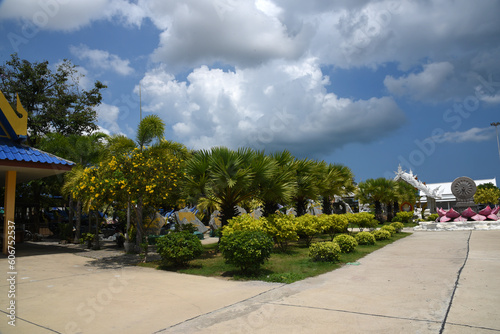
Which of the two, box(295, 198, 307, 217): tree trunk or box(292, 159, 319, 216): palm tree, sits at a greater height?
box(292, 159, 319, 216): palm tree

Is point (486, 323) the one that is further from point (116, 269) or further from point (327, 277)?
point (116, 269)

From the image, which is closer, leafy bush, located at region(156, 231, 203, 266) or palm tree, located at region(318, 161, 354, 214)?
leafy bush, located at region(156, 231, 203, 266)

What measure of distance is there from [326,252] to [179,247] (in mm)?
4354

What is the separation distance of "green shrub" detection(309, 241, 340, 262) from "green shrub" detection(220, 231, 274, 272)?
240cm

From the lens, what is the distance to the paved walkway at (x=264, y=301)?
487 cm

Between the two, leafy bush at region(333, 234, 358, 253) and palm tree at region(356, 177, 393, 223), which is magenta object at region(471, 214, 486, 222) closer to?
palm tree at region(356, 177, 393, 223)

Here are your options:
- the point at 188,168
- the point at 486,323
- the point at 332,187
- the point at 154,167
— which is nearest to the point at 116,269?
the point at 154,167

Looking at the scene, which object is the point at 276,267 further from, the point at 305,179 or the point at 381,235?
the point at 381,235

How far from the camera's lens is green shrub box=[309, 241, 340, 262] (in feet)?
34.2

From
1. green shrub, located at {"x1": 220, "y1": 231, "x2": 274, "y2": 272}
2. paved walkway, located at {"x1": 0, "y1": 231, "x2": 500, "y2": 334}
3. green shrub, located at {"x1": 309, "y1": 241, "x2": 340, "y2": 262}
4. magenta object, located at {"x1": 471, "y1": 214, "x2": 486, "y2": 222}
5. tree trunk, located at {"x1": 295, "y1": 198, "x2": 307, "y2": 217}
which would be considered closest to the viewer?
paved walkway, located at {"x1": 0, "y1": 231, "x2": 500, "y2": 334}

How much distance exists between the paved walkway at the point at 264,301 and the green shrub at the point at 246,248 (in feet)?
2.12

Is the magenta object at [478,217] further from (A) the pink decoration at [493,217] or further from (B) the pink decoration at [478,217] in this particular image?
(A) the pink decoration at [493,217]

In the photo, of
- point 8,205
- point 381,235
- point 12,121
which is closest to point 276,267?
point 381,235

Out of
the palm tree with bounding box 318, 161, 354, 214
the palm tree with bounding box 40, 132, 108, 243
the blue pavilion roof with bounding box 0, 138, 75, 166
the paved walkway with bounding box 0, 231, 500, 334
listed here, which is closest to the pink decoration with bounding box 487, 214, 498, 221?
the palm tree with bounding box 318, 161, 354, 214
